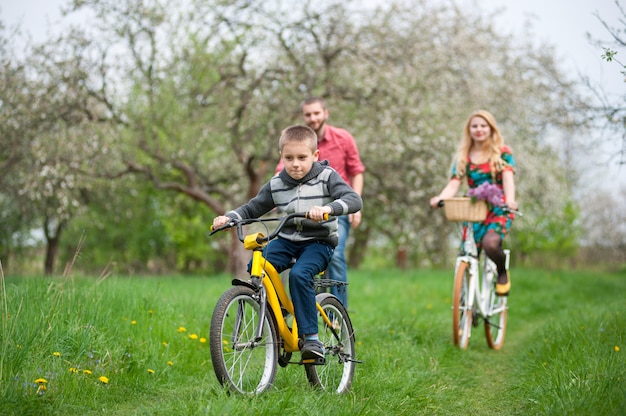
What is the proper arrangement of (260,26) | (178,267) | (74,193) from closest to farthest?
(260,26)
(74,193)
(178,267)

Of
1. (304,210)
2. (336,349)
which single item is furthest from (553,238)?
(304,210)

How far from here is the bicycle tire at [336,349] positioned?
4.32 m

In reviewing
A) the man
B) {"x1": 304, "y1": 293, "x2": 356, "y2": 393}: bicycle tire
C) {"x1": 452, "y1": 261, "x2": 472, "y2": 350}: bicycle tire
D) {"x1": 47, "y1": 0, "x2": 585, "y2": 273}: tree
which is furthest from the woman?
{"x1": 47, "y1": 0, "x2": 585, "y2": 273}: tree

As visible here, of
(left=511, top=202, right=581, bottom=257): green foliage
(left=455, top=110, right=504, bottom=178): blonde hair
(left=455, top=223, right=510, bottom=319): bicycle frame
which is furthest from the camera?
(left=511, top=202, right=581, bottom=257): green foliage

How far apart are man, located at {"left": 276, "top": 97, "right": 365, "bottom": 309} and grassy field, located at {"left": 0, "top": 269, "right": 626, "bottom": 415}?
2.43 feet

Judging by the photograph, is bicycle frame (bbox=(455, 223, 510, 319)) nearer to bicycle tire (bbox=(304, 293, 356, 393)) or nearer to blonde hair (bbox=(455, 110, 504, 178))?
blonde hair (bbox=(455, 110, 504, 178))

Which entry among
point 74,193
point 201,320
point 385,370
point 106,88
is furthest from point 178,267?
point 385,370

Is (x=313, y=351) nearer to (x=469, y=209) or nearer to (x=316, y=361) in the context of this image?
(x=316, y=361)

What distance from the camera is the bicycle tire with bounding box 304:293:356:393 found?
4.32 m

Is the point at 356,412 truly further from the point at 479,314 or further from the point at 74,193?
the point at 74,193

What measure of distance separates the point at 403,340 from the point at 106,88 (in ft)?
29.8

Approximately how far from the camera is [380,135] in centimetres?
1358

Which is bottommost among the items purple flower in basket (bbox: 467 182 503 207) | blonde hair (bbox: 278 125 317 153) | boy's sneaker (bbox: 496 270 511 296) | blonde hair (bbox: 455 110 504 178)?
Answer: boy's sneaker (bbox: 496 270 511 296)

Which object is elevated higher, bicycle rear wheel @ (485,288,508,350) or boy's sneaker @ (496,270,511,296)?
boy's sneaker @ (496,270,511,296)
